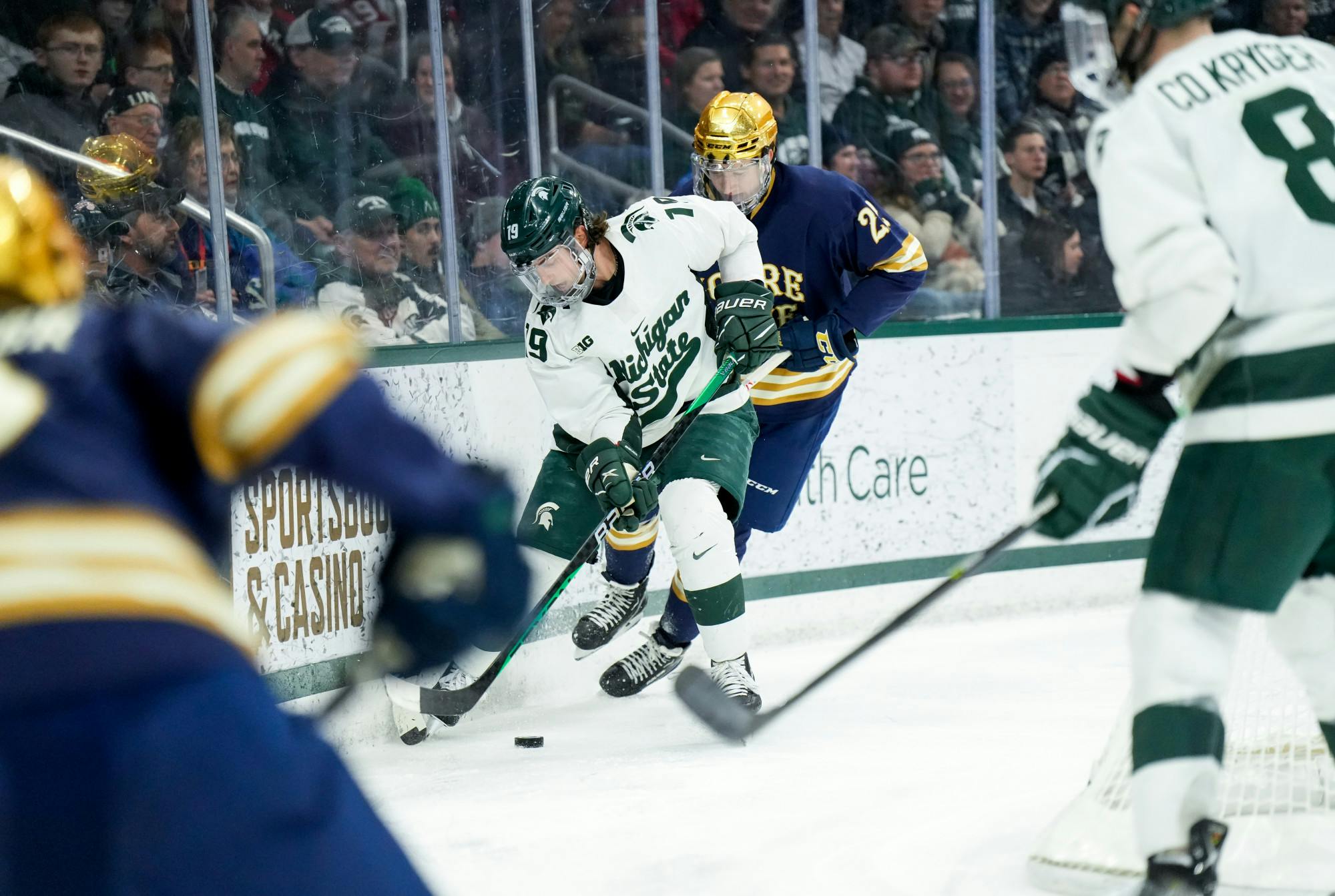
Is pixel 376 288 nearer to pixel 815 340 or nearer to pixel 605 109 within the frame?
pixel 605 109

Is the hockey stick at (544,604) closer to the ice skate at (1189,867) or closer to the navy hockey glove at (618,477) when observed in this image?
the navy hockey glove at (618,477)

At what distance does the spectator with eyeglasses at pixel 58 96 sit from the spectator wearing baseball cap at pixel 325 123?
47 centimetres

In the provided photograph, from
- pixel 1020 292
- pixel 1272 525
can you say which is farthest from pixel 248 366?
pixel 1020 292

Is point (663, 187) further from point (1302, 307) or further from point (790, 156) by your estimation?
point (1302, 307)

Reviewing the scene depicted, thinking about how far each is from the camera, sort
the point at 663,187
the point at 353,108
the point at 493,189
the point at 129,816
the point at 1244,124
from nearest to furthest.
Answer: the point at 129,816 < the point at 1244,124 < the point at 353,108 < the point at 493,189 < the point at 663,187

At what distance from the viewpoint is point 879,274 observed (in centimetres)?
348

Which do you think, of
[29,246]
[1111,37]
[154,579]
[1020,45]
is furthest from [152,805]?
[1020,45]

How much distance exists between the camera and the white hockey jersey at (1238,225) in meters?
1.55

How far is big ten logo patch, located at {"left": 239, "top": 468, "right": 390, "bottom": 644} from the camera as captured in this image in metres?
3.08

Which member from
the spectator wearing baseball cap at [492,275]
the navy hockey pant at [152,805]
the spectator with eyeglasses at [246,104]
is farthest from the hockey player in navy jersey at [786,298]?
the navy hockey pant at [152,805]

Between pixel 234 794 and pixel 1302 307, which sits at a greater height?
pixel 234 794

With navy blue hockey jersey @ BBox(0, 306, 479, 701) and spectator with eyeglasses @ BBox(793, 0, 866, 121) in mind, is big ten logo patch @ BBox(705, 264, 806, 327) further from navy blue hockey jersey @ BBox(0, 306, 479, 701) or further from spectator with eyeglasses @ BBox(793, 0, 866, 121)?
navy blue hockey jersey @ BBox(0, 306, 479, 701)

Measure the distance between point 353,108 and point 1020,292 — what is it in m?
2.42

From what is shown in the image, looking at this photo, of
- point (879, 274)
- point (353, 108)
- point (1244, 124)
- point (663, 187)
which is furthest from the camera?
point (663, 187)
